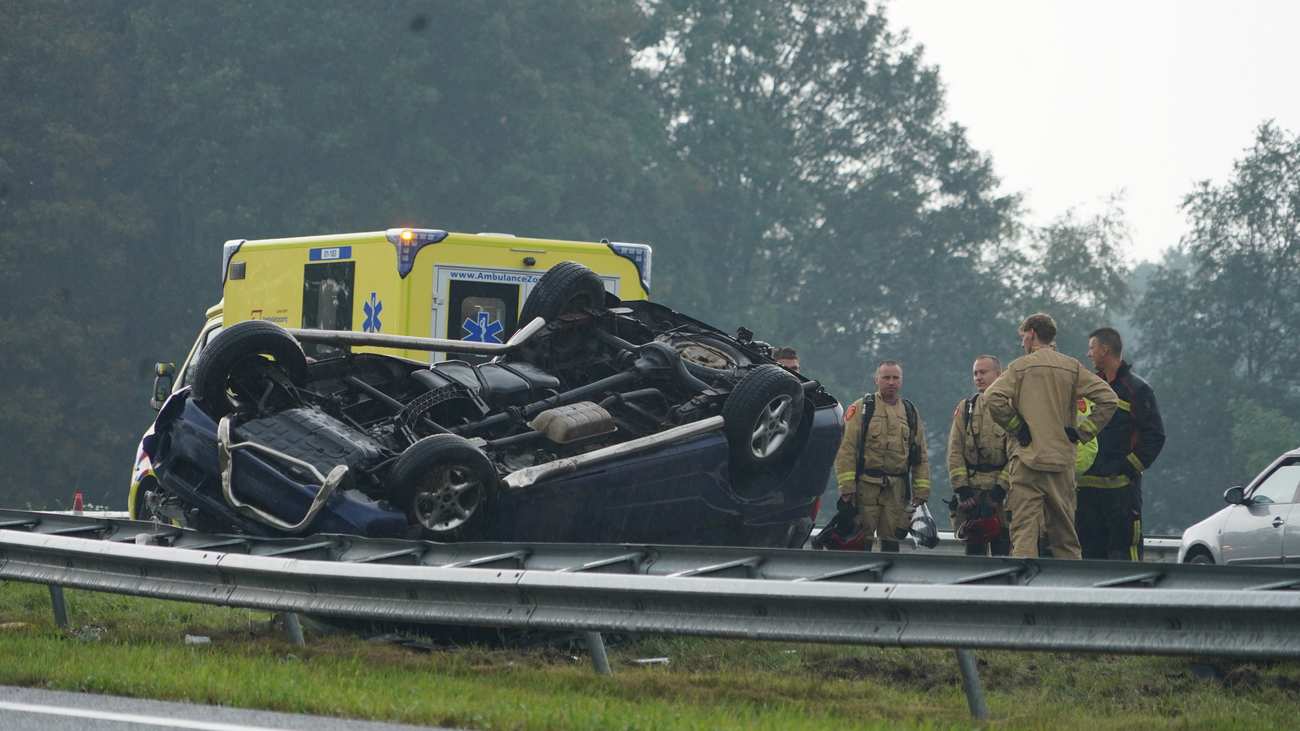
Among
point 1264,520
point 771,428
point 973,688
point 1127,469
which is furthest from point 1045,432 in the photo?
point 1264,520

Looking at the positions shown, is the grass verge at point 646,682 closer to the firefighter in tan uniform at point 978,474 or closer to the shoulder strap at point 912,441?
the firefighter in tan uniform at point 978,474

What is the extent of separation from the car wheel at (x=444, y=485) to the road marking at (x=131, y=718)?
114 inches

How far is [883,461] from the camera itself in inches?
525

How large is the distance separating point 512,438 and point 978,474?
12.6ft

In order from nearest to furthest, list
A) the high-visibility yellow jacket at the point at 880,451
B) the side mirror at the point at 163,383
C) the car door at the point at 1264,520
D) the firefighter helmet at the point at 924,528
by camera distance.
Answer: the high-visibility yellow jacket at the point at 880,451 → the firefighter helmet at the point at 924,528 → the car door at the point at 1264,520 → the side mirror at the point at 163,383

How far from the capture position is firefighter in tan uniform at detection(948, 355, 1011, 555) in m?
12.8

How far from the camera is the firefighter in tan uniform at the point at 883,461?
43.7ft

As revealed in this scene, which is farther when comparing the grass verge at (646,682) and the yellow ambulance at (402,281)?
the yellow ambulance at (402,281)

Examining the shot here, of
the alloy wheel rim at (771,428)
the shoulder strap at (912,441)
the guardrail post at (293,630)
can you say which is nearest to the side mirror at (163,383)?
the shoulder strap at (912,441)

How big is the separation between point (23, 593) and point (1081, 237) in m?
56.1

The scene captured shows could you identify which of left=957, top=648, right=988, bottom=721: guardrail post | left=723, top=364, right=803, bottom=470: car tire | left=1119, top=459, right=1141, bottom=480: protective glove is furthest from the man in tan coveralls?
left=957, top=648, right=988, bottom=721: guardrail post

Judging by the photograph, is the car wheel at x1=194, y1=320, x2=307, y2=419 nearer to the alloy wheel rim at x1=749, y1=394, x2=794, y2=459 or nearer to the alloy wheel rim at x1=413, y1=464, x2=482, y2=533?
the alloy wheel rim at x1=413, y1=464, x2=482, y2=533

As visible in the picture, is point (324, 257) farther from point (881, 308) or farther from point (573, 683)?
point (881, 308)

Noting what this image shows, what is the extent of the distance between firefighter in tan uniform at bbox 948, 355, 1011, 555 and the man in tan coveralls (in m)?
1.83
